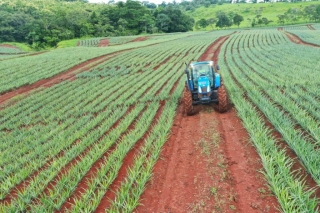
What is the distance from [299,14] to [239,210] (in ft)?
320

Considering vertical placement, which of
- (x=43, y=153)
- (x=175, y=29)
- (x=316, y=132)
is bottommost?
(x=43, y=153)

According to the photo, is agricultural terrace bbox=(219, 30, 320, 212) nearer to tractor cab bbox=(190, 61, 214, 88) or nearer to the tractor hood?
the tractor hood

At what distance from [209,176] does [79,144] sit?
13.5 ft

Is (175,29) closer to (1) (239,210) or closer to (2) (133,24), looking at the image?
(2) (133,24)

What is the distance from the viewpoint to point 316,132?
6539 millimetres

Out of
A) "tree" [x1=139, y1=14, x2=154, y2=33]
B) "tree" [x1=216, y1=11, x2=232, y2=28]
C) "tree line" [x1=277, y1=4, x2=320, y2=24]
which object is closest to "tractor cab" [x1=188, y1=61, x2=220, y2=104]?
"tree" [x1=139, y1=14, x2=154, y2=33]

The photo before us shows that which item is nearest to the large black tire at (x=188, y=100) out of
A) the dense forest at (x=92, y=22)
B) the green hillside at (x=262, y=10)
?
the dense forest at (x=92, y=22)

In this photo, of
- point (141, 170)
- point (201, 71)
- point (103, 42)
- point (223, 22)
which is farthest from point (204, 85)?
point (223, 22)

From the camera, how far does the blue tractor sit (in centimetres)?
979

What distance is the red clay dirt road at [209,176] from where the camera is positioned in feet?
16.2

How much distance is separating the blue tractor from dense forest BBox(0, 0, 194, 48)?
53999 millimetres

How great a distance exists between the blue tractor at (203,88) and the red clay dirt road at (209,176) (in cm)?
145

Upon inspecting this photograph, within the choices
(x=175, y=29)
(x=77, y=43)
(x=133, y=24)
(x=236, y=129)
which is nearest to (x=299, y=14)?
(x=175, y=29)

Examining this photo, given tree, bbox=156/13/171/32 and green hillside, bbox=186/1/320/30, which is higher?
green hillside, bbox=186/1/320/30
